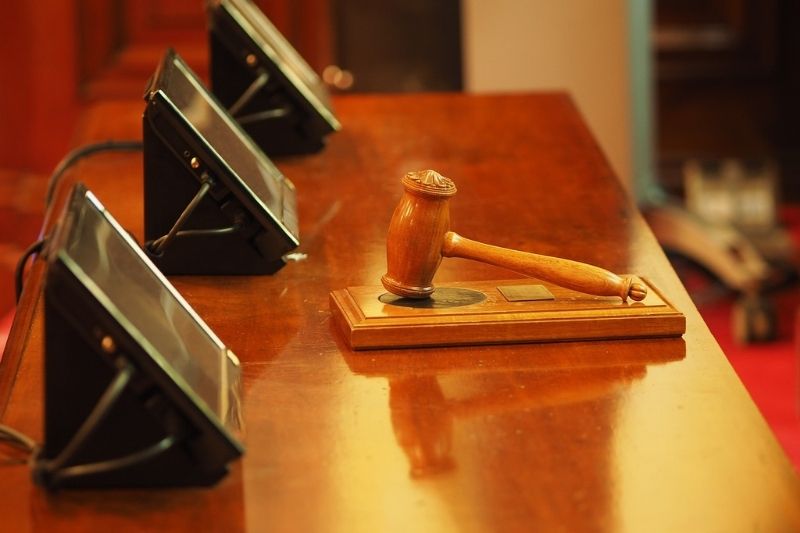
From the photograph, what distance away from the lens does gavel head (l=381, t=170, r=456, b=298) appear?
1.21 metres

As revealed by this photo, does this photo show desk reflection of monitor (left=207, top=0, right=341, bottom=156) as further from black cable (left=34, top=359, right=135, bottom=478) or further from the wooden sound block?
black cable (left=34, top=359, right=135, bottom=478)

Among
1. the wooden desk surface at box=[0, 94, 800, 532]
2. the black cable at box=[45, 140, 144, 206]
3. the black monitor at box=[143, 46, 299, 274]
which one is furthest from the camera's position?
the black cable at box=[45, 140, 144, 206]

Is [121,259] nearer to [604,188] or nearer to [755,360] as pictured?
[604,188]

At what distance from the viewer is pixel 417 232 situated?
3.99 ft

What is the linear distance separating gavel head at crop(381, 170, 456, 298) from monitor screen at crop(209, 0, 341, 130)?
2.57 ft

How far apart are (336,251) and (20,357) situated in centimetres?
44

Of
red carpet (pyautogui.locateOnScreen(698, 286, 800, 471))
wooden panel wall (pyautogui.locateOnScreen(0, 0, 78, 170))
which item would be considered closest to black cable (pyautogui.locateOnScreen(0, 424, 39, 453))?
red carpet (pyautogui.locateOnScreen(698, 286, 800, 471))

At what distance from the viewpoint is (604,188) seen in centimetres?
179

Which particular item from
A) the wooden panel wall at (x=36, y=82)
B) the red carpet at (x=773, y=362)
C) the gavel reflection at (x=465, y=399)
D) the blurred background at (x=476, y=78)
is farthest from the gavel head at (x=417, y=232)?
the wooden panel wall at (x=36, y=82)

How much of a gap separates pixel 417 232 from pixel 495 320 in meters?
0.10

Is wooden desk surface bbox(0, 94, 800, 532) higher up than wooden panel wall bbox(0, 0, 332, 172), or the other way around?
wooden desk surface bbox(0, 94, 800, 532)

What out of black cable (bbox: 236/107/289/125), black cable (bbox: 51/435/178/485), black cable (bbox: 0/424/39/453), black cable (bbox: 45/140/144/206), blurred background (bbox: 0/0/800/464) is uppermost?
black cable (bbox: 51/435/178/485)

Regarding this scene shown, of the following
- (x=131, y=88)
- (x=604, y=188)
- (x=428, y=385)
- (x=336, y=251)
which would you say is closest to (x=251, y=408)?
(x=428, y=385)

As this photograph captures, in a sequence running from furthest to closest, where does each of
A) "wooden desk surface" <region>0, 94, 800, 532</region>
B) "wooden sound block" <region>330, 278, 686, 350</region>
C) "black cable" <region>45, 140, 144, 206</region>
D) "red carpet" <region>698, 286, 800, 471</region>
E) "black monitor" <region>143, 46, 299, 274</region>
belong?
"red carpet" <region>698, 286, 800, 471</region> → "black cable" <region>45, 140, 144, 206</region> → "black monitor" <region>143, 46, 299, 274</region> → "wooden sound block" <region>330, 278, 686, 350</region> → "wooden desk surface" <region>0, 94, 800, 532</region>
